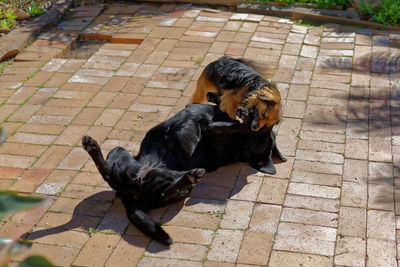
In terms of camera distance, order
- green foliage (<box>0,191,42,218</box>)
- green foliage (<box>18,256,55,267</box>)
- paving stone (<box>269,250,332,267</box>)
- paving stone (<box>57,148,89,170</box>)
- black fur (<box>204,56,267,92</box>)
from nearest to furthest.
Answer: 1. green foliage (<box>18,256,55,267</box>)
2. green foliage (<box>0,191,42,218</box>)
3. paving stone (<box>269,250,332,267</box>)
4. black fur (<box>204,56,267,92</box>)
5. paving stone (<box>57,148,89,170</box>)

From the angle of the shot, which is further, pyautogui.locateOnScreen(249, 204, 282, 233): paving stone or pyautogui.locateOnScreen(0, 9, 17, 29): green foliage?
pyautogui.locateOnScreen(0, 9, 17, 29): green foliage

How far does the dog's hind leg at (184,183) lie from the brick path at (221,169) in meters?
0.23

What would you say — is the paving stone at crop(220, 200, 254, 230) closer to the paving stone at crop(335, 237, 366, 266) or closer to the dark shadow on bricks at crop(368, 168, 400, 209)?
the paving stone at crop(335, 237, 366, 266)

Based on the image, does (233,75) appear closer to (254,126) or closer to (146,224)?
(254,126)

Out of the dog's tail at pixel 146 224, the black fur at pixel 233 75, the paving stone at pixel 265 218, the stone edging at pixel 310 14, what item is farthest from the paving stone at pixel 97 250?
the stone edging at pixel 310 14

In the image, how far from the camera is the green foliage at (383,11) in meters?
8.00

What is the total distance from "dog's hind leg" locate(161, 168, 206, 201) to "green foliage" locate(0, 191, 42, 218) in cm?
251

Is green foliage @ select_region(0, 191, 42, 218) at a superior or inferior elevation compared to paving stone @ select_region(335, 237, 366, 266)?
superior

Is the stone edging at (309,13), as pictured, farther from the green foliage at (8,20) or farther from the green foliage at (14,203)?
the green foliage at (14,203)

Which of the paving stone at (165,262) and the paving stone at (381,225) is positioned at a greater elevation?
the paving stone at (165,262)

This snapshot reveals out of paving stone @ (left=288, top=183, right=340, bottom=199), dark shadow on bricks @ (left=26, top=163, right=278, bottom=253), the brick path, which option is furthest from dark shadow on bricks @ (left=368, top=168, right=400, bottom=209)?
dark shadow on bricks @ (left=26, top=163, right=278, bottom=253)

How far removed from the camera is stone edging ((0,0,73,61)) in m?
7.35

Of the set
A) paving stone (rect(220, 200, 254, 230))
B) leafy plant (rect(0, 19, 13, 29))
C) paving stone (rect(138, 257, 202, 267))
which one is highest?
leafy plant (rect(0, 19, 13, 29))

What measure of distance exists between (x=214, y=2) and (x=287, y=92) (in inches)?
127
